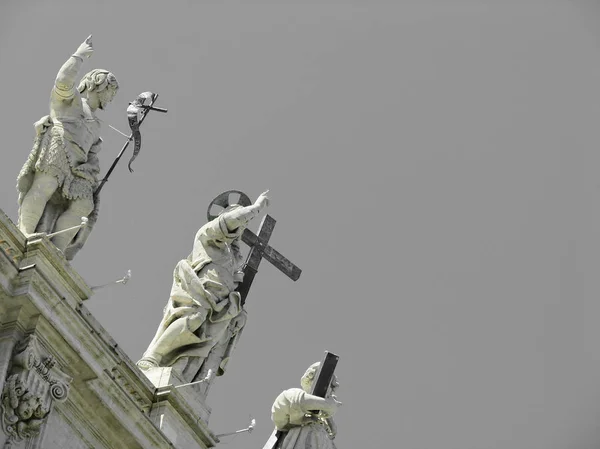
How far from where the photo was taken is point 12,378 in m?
18.3

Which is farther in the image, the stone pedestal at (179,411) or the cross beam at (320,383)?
the cross beam at (320,383)

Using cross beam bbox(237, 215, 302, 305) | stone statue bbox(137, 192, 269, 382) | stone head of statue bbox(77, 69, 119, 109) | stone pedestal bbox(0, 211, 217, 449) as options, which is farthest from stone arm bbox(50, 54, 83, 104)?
cross beam bbox(237, 215, 302, 305)

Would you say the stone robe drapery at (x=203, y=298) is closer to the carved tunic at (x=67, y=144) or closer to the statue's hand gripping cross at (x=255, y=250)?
the statue's hand gripping cross at (x=255, y=250)

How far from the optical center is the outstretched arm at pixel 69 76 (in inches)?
834

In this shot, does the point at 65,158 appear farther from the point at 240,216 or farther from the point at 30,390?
the point at 30,390

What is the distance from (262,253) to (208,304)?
236cm

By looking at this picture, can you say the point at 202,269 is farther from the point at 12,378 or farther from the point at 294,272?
the point at 12,378

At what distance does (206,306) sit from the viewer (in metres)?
22.6

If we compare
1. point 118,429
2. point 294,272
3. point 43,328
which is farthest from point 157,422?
point 294,272

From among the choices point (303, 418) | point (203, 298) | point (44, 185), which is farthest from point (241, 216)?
point (44, 185)

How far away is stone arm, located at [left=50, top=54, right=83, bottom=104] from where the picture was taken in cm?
2119

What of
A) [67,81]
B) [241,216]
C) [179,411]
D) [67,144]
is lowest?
[179,411]

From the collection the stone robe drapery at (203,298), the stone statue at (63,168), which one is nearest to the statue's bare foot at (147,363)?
the stone robe drapery at (203,298)

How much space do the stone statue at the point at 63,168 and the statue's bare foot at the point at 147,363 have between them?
1934 mm
